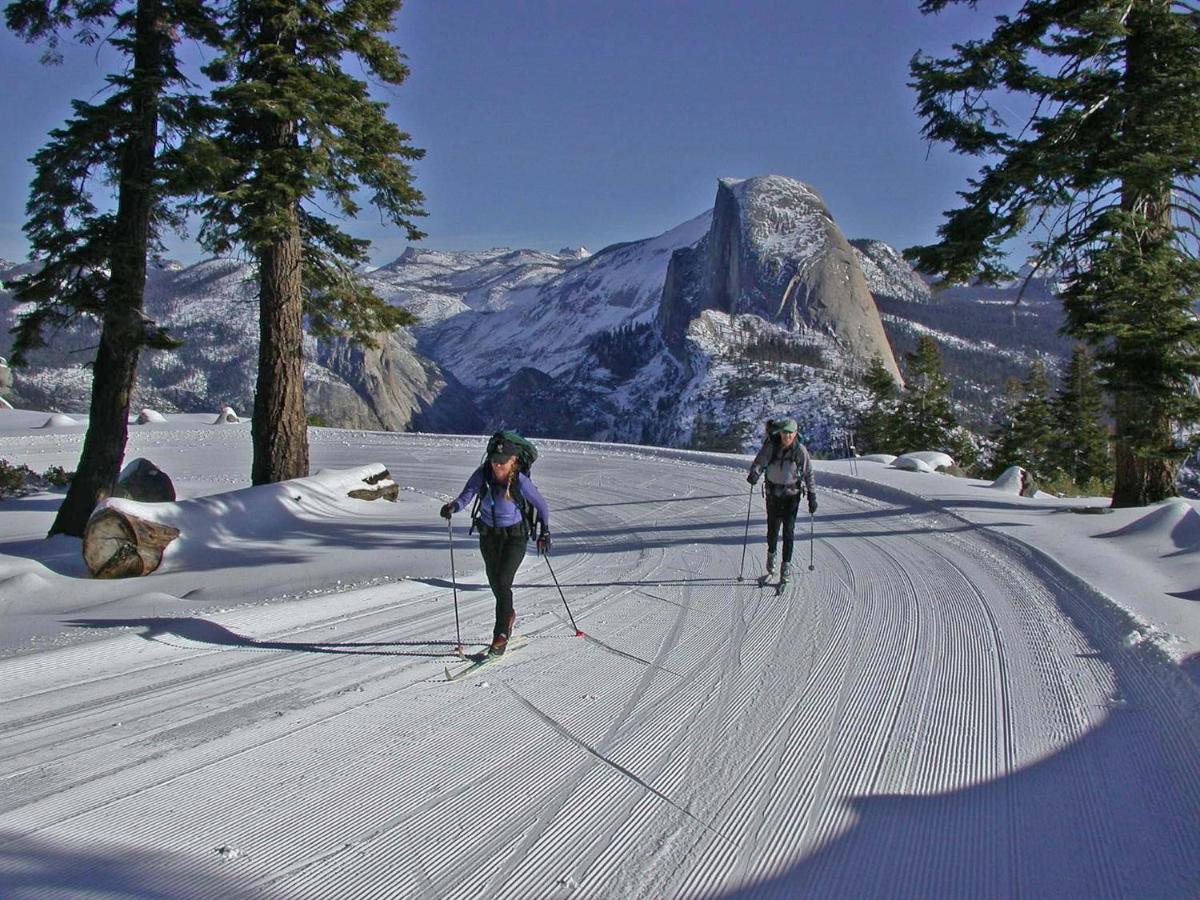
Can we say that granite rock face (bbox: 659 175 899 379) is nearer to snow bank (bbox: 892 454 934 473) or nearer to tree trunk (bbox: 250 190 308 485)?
snow bank (bbox: 892 454 934 473)

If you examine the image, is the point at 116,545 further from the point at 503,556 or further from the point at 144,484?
the point at 503,556

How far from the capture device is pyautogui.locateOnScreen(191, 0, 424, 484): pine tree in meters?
11.3

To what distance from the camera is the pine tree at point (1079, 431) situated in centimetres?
4297

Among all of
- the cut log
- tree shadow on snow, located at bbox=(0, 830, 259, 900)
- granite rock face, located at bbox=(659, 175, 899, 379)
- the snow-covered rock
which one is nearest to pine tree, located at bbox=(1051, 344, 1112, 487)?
the snow-covered rock

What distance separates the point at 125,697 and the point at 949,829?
185 inches

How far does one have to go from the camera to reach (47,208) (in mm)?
11422

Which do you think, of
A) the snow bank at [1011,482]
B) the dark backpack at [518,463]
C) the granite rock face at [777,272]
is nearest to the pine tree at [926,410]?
the snow bank at [1011,482]

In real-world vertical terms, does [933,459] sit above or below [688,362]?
below

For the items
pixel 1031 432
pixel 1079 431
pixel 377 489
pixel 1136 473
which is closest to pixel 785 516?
pixel 1136 473

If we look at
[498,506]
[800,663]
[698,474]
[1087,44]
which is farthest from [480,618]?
[698,474]

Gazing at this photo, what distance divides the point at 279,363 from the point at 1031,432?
39.9 m

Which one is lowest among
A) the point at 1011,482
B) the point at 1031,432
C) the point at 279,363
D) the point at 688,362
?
the point at 1011,482

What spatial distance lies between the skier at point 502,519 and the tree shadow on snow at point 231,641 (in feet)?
→ 1.86

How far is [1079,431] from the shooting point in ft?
142
